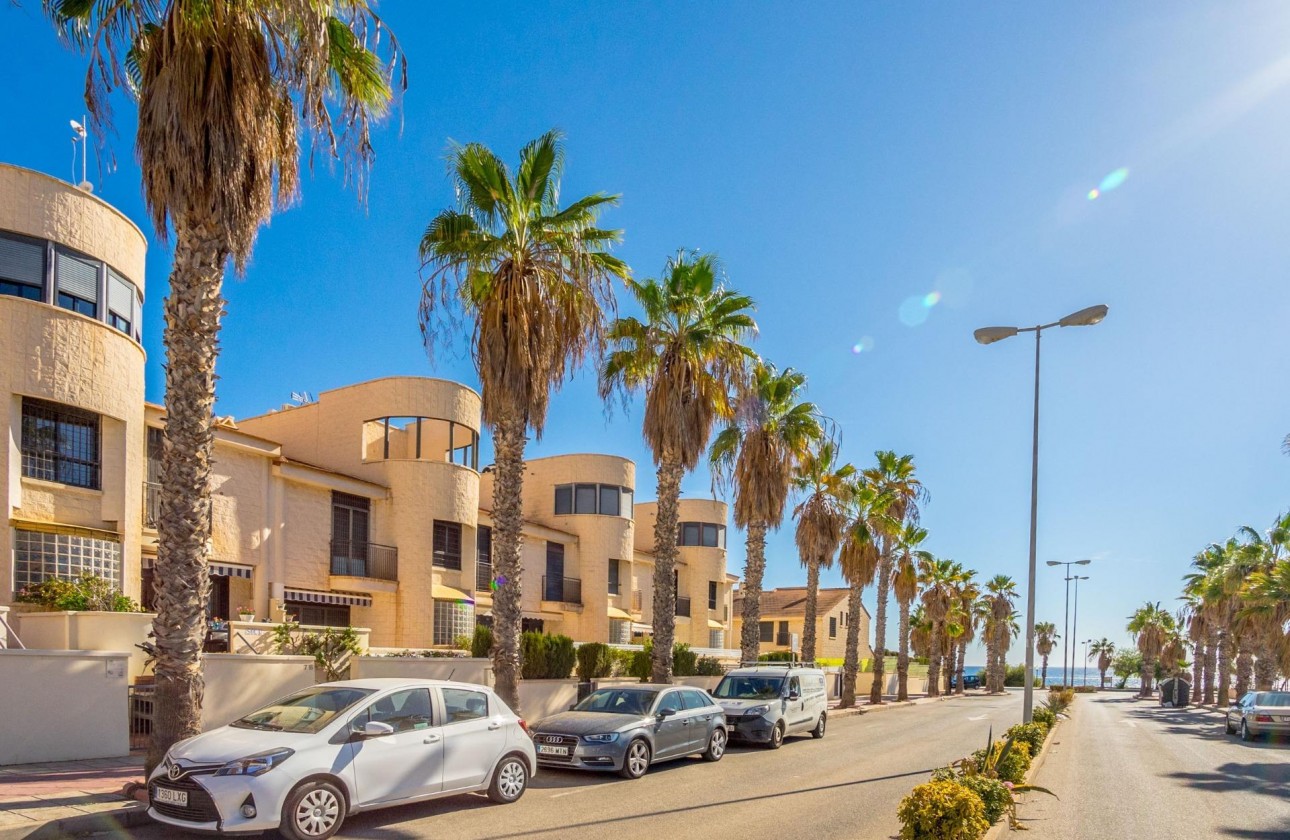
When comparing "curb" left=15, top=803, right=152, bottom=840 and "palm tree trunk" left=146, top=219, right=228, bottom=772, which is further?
"palm tree trunk" left=146, top=219, right=228, bottom=772

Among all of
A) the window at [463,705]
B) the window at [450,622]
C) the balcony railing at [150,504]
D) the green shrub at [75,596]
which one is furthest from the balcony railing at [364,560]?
the window at [463,705]

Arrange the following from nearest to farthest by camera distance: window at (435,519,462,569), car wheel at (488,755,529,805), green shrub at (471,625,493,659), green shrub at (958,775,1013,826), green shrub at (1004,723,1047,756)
A: green shrub at (958,775,1013,826) → car wheel at (488,755,529,805) → green shrub at (1004,723,1047,756) → green shrub at (471,625,493,659) → window at (435,519,462,569)

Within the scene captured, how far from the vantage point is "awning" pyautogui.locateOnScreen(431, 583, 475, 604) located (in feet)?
90.5

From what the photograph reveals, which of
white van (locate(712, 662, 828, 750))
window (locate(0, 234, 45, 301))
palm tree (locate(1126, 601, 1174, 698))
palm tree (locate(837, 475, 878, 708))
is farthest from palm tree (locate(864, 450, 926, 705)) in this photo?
palm tree (locate(1126, 601, 1174, 698))

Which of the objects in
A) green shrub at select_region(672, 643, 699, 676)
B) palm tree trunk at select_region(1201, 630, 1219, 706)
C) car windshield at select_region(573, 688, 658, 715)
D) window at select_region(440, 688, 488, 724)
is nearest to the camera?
window at select_region(440, 688, 488, 724)

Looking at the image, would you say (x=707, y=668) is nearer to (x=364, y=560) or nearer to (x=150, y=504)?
(x=364, y=560)

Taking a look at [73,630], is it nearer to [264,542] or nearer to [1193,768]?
[264,542]

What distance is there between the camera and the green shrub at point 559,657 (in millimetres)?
21719

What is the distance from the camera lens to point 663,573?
70.4ft

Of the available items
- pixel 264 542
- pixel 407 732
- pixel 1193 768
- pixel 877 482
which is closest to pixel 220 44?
pixel 407 732

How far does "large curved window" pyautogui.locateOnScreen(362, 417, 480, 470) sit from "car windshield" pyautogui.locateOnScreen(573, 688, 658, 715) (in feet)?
45.7

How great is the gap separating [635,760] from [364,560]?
14.6 meters

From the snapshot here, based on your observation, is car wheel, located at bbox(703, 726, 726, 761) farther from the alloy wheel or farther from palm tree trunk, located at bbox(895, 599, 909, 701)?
palm tree trunk, located at bbox(895, 599, 909, 701)

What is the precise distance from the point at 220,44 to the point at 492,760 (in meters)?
9.03
